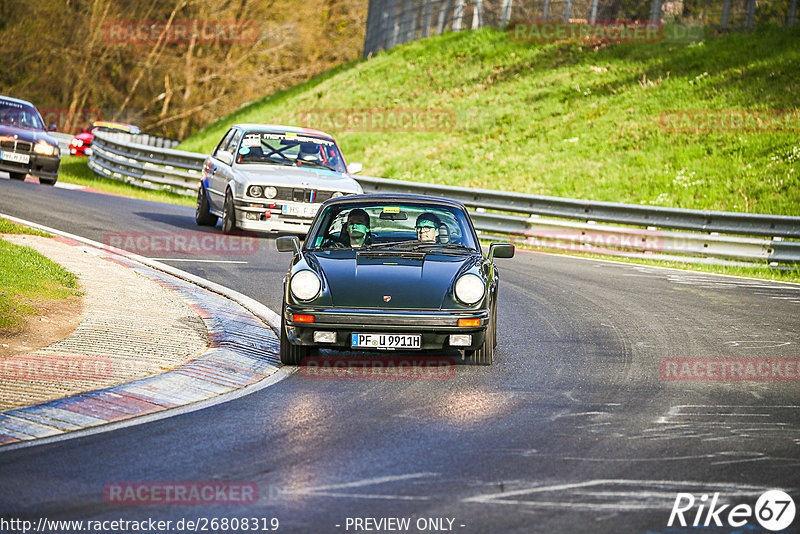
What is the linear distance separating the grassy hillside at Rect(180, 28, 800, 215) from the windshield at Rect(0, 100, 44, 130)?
30.6ft

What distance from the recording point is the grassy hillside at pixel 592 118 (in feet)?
74.3

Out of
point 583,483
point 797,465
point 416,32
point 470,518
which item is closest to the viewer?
point 470,518

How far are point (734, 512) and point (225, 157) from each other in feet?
43.5

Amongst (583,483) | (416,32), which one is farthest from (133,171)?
(583,483)

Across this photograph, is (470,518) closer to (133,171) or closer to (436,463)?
(436,463)

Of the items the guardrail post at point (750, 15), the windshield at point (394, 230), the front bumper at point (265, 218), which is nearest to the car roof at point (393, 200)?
the windshield at point (394, 230)

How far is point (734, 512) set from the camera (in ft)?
15.2

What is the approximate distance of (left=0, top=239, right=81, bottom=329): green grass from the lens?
27.9ft

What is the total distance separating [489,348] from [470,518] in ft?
12.1

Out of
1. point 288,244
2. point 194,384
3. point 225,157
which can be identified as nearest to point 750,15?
point 225,157

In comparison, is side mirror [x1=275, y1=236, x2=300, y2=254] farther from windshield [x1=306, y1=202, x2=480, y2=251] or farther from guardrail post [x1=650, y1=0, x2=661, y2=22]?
guardrail post [x1=650, y1=0, x2=661, y2=22]

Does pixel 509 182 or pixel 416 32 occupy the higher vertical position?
pixel 416 32

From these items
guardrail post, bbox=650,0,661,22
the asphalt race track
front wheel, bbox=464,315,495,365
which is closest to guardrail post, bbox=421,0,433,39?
guardrail post, bbox=650,0,661,22

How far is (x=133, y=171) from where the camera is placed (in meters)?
26.8
